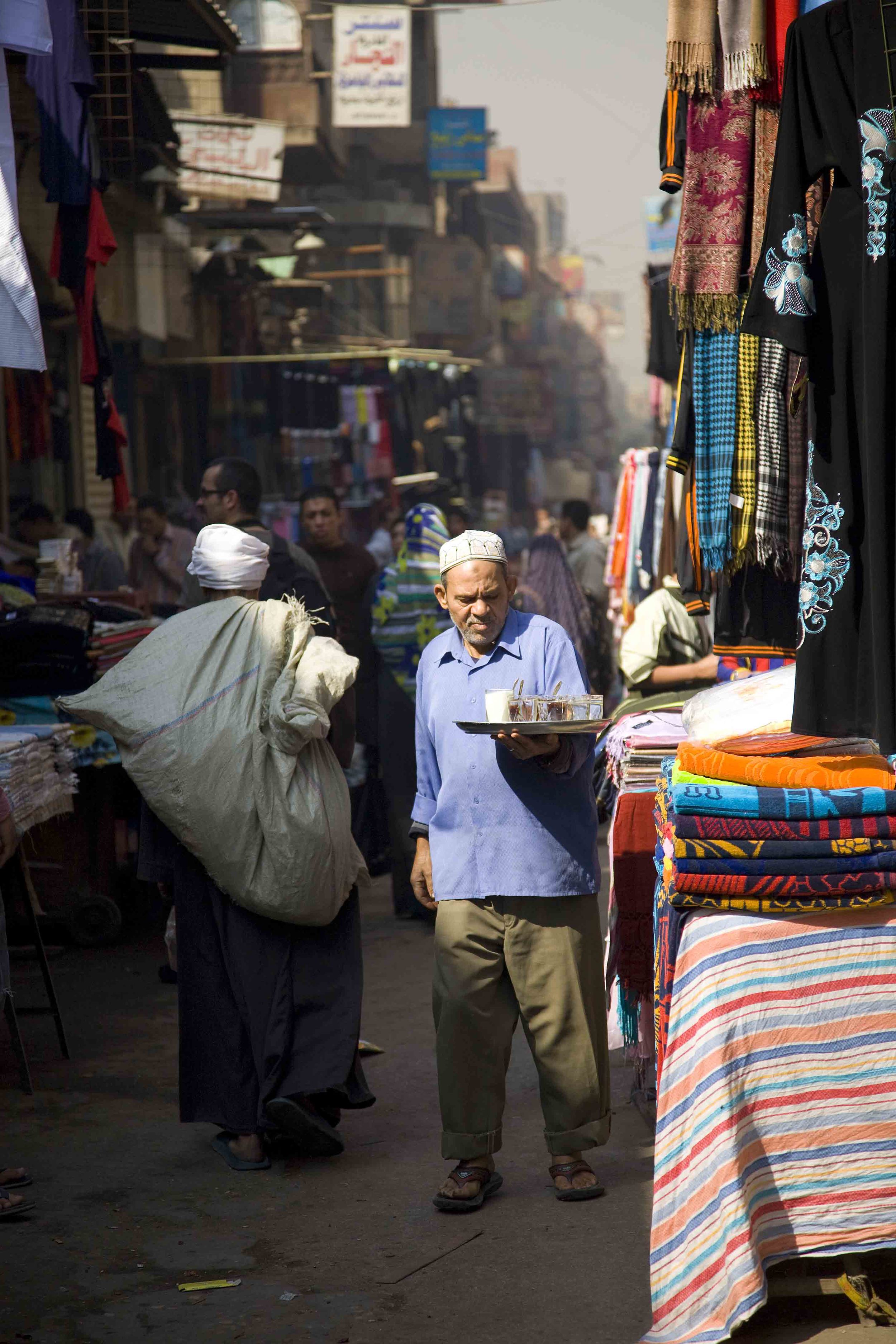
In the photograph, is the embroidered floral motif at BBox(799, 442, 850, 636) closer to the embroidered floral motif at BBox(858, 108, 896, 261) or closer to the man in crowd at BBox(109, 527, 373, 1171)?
the embroidered floral motif at BBox(858, 108, 896, 261)

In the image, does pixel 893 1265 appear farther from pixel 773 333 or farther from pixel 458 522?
pixel 458 522

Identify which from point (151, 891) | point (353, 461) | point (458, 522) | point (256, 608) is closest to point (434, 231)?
point (353, 461)

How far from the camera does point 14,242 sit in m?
4.72

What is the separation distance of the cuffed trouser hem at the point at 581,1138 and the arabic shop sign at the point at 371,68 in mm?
18227

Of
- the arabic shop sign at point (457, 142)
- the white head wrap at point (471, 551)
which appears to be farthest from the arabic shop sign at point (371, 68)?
the white head wrap at point (471, 551)

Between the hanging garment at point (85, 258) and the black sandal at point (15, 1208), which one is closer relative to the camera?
the black sandal at point (15, 1208)

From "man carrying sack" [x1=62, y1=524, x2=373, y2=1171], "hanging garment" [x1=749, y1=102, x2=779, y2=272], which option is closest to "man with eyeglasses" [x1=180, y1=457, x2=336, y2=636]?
"man carrying sack" [x1=62, y1=524, x2=373, y2=1171]

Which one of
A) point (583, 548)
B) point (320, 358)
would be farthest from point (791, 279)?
point (320, 358)

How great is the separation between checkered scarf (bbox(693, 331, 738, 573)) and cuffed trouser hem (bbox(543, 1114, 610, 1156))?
5.99ft

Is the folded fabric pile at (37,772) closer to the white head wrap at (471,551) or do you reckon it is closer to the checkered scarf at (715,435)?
the white head wrap at (471,551)

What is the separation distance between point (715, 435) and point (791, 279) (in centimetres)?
147

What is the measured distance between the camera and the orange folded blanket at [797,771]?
3.39 meters

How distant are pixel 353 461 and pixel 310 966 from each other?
54.2ft

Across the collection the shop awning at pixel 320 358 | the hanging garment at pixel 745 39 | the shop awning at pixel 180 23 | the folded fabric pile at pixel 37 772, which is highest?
the shop awning at pixel 180 23
